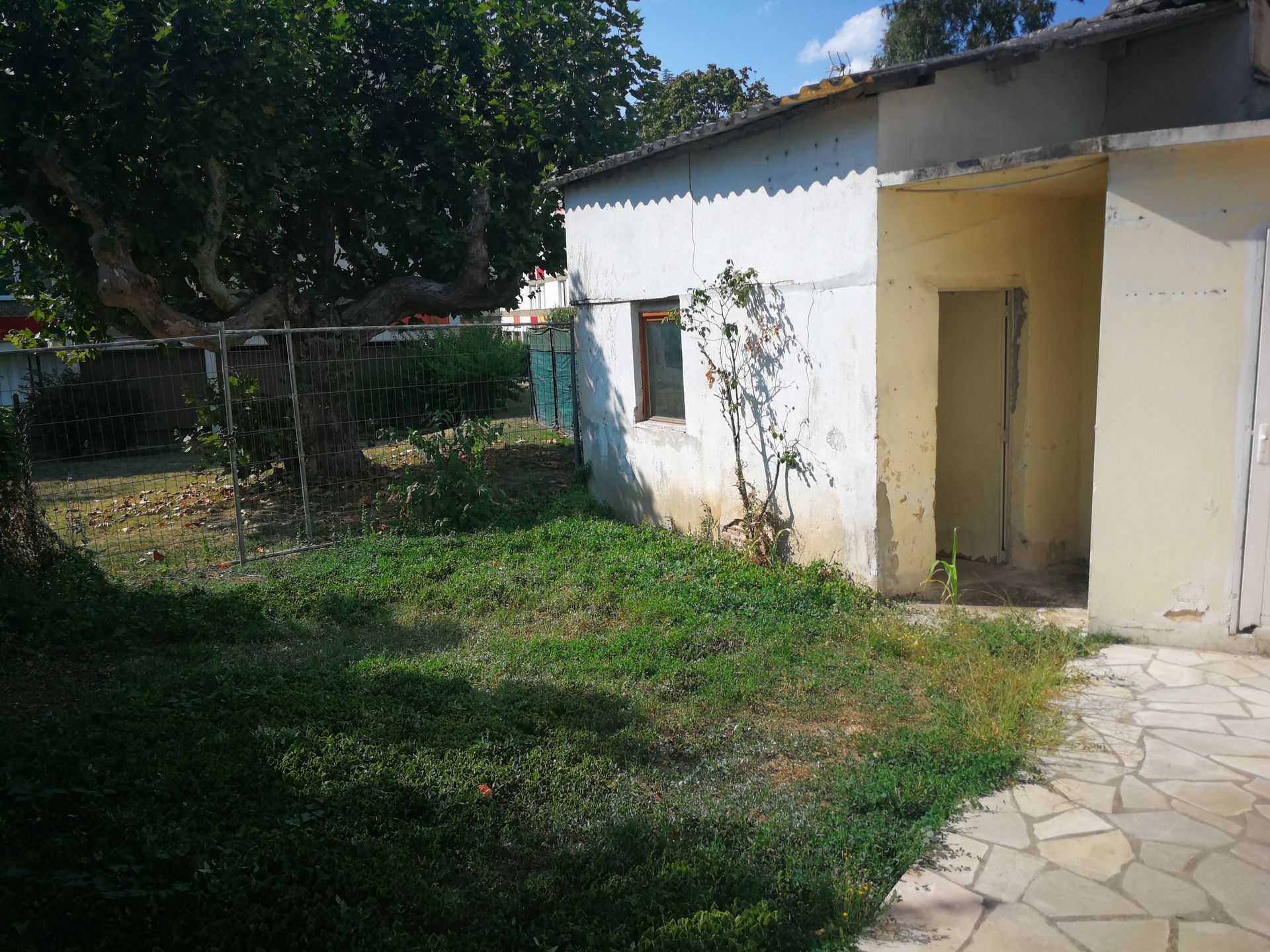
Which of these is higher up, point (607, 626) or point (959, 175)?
point (959, 175)

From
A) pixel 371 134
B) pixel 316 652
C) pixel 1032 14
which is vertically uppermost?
pixel 1032 14

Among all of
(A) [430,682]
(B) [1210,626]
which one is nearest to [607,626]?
(A) [430,682]

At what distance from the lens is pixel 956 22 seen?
2731cm

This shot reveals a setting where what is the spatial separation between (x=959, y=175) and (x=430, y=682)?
4.59m

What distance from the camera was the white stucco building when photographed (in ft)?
17.2

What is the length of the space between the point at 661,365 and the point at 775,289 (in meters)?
2.20

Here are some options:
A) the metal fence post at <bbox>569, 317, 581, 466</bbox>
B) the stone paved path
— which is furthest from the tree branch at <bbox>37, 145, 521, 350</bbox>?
the stone paved path

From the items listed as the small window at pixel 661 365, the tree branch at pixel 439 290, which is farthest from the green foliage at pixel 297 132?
the small window at pixel 661 365

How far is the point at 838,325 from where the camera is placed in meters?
6.72

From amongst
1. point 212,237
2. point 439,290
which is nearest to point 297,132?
point 212,237

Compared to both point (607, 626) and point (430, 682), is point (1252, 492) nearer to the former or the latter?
point (607, 626)

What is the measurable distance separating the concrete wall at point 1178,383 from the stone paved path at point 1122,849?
2.71 ft

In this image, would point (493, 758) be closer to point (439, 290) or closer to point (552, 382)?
point (552, 382)

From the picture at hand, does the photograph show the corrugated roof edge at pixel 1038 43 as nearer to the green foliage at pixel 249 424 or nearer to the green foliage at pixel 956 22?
the green foliage at pixel 249 424
